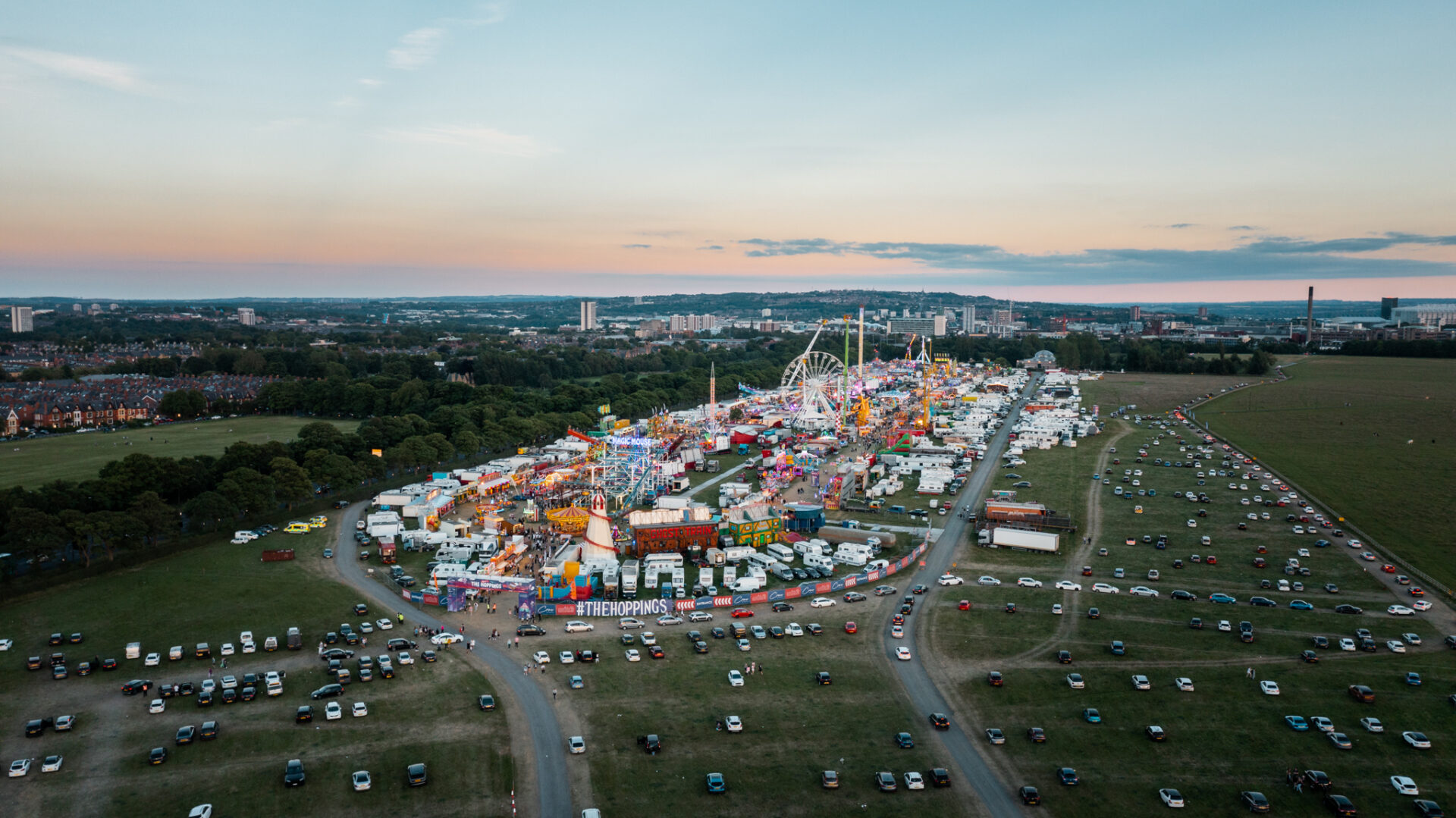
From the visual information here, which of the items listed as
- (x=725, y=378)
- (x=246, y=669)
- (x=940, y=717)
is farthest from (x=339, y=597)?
(x=725, y=378)

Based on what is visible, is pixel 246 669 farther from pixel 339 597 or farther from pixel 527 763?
pixel 527 763

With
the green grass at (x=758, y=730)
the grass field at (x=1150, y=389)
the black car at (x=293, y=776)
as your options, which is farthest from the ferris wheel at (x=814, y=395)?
the black car at (x=293, y=776)

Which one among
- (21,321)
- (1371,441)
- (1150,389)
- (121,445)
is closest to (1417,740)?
(1371,441)

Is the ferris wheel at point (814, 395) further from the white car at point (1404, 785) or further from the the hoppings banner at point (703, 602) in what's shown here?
the white car at point (1404, 785)

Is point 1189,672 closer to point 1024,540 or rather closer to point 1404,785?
point 1404,785

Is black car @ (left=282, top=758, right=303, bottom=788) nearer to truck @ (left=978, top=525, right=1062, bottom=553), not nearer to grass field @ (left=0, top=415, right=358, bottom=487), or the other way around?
truck @ (left=978, top=525, right=1062, bottom=553)
